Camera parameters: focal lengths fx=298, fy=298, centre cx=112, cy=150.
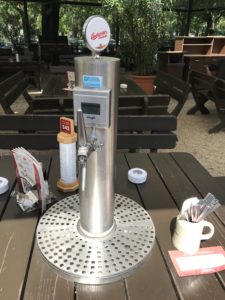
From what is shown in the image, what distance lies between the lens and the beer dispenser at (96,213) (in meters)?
0.66

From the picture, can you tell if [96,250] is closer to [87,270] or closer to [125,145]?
[87,270]

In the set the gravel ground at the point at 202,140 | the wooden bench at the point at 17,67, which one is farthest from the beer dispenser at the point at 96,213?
the wooden bench at the point at 17,67

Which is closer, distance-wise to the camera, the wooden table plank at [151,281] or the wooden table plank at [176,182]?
the wooden table plank at [151,281]

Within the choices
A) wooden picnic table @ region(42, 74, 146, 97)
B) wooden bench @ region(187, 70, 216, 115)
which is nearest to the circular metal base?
wooden picnic table @ region(42, 74, 146, 97)

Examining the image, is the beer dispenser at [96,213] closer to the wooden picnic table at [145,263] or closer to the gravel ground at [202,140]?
the wooden picnic table at [145,263]

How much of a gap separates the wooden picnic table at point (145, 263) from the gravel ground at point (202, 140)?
1832 millimetres

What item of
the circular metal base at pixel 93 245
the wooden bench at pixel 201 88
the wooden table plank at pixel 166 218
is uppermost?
the circular metal base at pixel 93 245

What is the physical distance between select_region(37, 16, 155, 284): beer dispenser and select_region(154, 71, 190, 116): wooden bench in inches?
78.3

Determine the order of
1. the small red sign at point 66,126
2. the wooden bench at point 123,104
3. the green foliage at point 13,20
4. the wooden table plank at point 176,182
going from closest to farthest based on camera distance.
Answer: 1. the wooden table plank at point 176,182
2. the small red sign at point 66,126
3. the wooden bench at point 123,104
4. the green foliage at point 13,20

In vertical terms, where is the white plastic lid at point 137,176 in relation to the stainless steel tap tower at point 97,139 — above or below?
below

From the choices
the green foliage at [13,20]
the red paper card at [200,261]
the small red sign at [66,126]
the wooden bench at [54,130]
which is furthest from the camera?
the green foliage at [13,20]

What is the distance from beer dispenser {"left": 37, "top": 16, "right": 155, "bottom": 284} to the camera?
2.18ft

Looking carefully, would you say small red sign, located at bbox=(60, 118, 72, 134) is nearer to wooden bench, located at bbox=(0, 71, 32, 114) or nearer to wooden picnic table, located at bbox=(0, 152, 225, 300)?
wooden picnic table, located at bbox=(0, 152, 225, 300)

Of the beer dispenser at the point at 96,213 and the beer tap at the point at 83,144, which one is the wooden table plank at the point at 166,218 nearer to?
the beer dispenser at the point at 96,213
